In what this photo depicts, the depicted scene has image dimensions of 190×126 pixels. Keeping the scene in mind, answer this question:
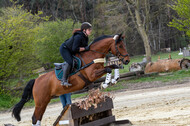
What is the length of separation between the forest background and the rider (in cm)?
789

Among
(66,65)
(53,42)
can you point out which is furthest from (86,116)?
(53,42)

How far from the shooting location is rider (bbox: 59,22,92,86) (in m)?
5.60

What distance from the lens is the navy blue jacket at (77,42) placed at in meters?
5.61

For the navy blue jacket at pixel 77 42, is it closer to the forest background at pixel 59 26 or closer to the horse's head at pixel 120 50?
the horse's head at pixel 120 50

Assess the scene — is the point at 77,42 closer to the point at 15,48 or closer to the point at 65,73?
the point at 65,73

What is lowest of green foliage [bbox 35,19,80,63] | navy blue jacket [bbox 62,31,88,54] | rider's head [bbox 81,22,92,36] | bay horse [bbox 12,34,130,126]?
bay horse [bbox 12,34,130,126]

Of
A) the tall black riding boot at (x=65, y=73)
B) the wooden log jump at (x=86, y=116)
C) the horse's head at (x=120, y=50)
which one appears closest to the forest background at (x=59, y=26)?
the tall black riding boot at (x=65, y=73)

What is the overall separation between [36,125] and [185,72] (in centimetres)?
1218

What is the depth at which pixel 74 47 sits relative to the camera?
5.59 meters

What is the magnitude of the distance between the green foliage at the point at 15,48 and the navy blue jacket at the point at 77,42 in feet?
25.5

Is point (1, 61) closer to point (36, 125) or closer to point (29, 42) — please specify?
point (29, 42)

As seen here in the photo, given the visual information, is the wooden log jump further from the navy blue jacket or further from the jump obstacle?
the navy blue jacket

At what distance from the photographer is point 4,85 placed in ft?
45.6

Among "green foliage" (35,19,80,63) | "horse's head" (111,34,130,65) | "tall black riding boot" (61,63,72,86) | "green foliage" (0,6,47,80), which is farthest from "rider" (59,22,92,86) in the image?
"green foliage" (35,19,80,63)
